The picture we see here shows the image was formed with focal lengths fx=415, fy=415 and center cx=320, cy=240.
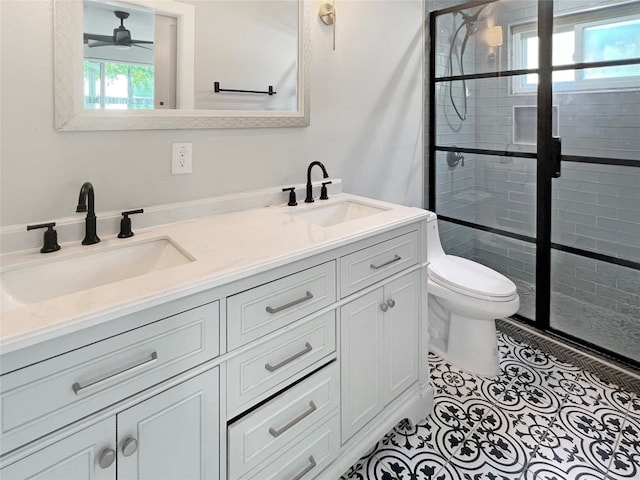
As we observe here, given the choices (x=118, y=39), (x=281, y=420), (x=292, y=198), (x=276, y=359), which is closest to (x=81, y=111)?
(x=118, y=39)

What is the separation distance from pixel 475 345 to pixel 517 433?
471 millimetres

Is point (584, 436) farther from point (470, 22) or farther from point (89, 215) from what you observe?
point (470, 22)

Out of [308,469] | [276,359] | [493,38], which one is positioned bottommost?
[308,469]

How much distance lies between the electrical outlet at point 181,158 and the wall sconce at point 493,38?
1.87 metres

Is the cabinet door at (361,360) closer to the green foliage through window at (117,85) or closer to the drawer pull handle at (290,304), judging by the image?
the drawer pull handle at (290,304)

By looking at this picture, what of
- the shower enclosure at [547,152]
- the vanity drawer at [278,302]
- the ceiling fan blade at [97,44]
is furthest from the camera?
the shower enclosure at [547,152]

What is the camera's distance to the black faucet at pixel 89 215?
1.20 meters

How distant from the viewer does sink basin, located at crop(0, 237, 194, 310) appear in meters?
1.05

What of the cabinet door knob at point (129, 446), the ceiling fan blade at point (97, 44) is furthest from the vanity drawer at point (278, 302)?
the ceiling fan blade at point (97, 44)

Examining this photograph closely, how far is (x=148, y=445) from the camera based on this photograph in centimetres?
92

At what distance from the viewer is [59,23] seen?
120cm

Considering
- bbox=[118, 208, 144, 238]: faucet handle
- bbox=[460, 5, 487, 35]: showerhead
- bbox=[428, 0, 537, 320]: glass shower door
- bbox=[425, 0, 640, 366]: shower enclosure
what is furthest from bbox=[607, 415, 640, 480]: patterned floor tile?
bbox=[460, 5, 487, 35]: showerhead

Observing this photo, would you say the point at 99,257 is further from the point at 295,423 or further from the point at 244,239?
the point at 295,423

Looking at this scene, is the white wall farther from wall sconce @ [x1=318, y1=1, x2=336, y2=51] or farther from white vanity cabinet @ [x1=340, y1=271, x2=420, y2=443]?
white vanity cabinet @ [x1=340, y1=271, x2=420, y2=443]
